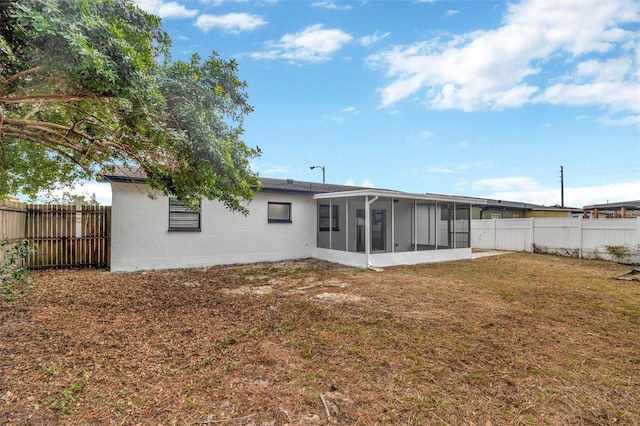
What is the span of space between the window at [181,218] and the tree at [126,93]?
230cm

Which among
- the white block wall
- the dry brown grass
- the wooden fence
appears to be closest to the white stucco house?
the wooden fence

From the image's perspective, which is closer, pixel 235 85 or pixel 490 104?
pixel 235 85

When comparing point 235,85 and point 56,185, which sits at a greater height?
point 235,85

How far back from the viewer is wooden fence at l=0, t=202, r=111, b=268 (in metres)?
8.51

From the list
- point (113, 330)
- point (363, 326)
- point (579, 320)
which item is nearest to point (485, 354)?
point (363, 326)

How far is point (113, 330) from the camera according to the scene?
4113mm

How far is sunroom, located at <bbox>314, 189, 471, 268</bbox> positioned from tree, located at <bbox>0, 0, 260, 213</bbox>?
545 cm

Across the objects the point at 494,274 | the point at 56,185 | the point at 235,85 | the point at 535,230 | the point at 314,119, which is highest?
the point at 314,119

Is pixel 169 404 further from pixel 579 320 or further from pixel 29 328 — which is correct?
pixel 579 320

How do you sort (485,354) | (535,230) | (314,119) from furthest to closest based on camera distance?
(535,230) → (314,119) → (485,354)

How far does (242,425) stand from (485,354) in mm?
2738

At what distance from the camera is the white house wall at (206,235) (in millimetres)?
8914

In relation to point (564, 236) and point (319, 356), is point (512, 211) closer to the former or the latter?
point (564, 236)

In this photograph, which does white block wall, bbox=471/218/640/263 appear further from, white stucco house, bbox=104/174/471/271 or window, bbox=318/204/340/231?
window, bbox=318/204/340/231
